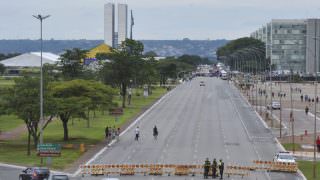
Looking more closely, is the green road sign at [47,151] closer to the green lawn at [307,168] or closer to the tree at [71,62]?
the green lawn at [307,168]

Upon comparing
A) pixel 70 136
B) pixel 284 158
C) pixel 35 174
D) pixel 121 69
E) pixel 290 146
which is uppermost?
pixel 121 69

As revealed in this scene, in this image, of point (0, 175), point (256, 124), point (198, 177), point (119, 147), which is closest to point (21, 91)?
point (119, 147)

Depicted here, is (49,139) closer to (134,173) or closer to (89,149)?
(89,149)

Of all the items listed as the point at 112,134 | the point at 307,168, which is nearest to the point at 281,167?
the point at 307,168

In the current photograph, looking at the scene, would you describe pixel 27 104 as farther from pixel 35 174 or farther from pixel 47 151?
pixel 35 174

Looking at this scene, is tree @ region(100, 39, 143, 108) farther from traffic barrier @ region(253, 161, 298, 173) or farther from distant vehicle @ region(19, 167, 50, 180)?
distant vehicle @ region(19, 167, 50, 180)

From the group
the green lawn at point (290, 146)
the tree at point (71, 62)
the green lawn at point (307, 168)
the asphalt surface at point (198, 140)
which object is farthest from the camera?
the tree at point (71, 62)

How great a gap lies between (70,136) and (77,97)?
18.6 ft

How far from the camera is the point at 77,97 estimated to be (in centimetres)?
7612

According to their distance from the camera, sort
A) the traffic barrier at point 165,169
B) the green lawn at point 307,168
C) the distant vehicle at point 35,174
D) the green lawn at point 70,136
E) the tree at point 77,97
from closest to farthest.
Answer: the distant vehicle at point 35,174
the green lawn at point 307,168
the traffic barrier at point 165,169
the green lawn at point 70,136
the tree at point 77,97

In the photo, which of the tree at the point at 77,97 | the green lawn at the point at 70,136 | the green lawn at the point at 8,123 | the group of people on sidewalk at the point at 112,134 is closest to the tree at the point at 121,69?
the green lawn at the point at 70,136

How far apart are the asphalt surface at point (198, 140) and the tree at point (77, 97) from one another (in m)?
4.37

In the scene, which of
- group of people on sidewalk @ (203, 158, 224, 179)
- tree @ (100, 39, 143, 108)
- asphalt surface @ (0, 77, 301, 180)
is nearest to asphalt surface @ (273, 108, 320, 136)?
asphalt surface @ (0, 77, 301, 180)

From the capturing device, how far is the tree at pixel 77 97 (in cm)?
7362
